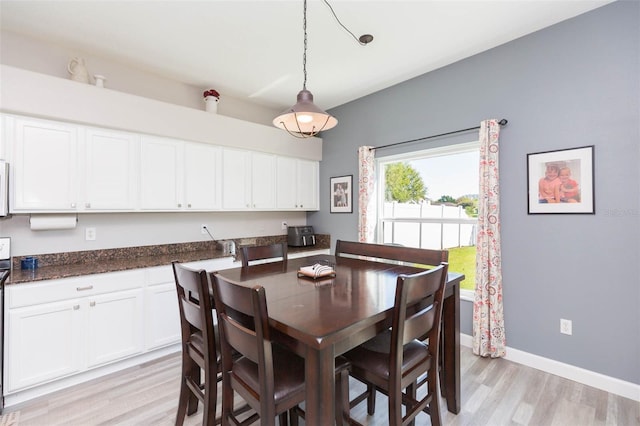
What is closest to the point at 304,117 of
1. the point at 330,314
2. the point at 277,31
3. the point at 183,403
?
the point at 277,31

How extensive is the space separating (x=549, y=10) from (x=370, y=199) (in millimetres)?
2262

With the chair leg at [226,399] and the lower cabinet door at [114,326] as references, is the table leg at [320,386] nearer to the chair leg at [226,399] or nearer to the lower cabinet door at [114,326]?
the chair leg at [226,399]

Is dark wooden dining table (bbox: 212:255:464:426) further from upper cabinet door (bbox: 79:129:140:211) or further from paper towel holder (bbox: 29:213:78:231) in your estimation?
paper towel holder (bbox: 29:213:78:231)

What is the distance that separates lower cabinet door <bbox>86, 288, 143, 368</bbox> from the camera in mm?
2357

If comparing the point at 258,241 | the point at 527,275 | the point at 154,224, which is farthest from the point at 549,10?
the point at 154,224

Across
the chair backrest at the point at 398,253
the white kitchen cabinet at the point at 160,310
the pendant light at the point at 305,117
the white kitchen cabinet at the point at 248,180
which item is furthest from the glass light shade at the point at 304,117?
the white kitchen cabinet at the point at 160,310

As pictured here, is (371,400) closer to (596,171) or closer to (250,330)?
(250,330)

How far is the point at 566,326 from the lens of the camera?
2.36m

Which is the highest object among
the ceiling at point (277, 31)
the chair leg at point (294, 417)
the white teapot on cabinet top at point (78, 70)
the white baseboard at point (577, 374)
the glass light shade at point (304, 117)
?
the ceiling at point (277, 31)

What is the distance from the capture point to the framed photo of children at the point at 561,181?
226 cm

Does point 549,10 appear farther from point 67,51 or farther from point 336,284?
point 67,51

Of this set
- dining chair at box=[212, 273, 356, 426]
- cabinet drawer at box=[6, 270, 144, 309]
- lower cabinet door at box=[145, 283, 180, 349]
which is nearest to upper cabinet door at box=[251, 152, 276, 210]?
lower cabinet door at box=[145, 283, 180, 349]

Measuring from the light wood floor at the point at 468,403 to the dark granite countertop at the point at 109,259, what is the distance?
34.3 inches

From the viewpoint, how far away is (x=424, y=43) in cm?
264
